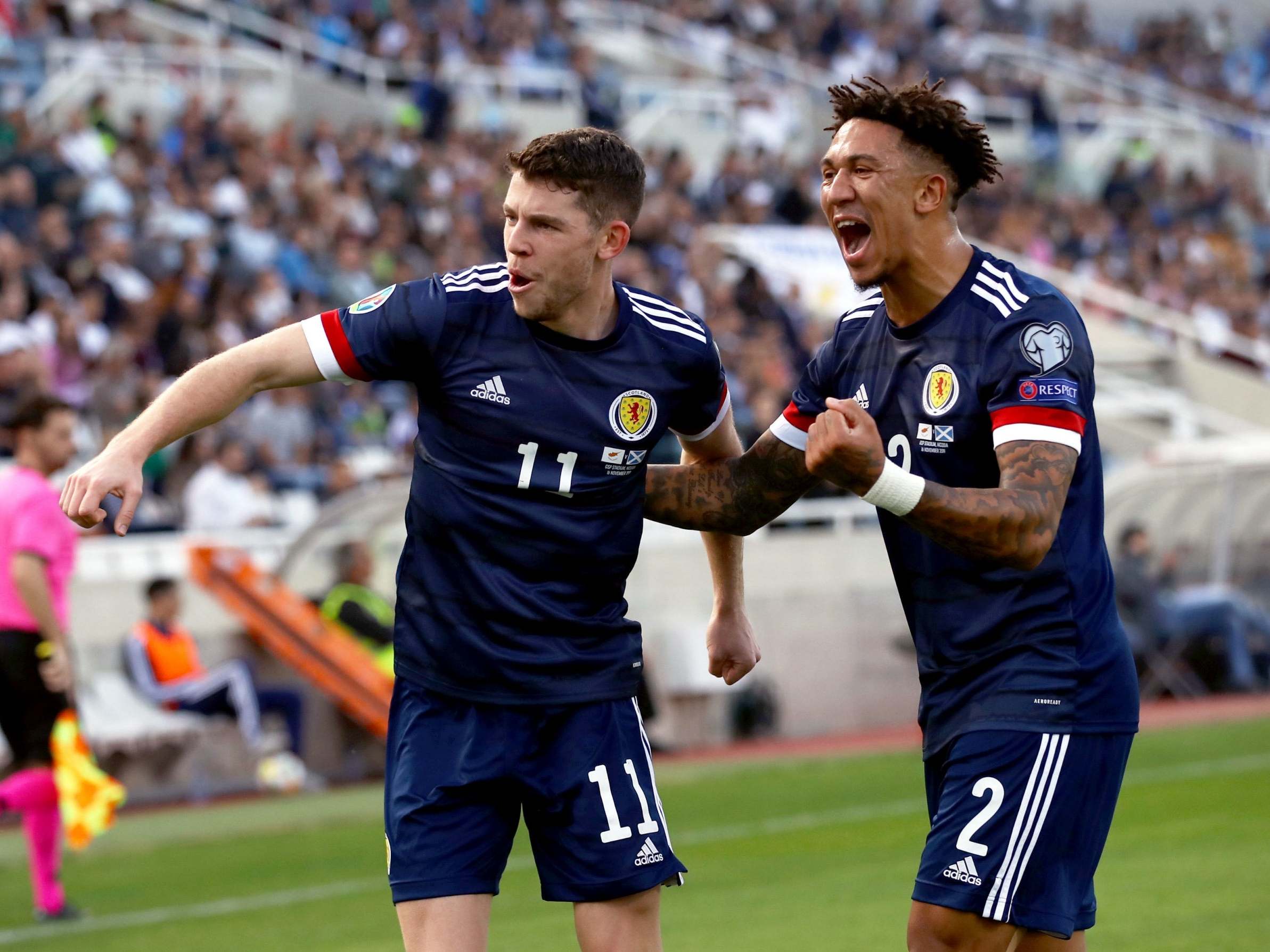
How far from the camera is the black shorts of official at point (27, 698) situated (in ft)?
28.8

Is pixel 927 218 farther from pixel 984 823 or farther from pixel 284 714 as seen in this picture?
pixel 284 714

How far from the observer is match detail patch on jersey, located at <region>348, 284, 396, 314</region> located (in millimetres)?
4422

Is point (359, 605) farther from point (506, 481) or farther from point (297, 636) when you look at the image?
point (506, 481)

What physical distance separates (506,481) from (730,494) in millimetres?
783

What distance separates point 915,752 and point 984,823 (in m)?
10.1

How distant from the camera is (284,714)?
44.5ft

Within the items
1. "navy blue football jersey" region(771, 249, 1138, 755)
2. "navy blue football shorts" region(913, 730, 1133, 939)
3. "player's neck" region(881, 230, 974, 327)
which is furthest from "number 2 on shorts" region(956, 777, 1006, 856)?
"player's neck" region(881, 230, 974, 327)

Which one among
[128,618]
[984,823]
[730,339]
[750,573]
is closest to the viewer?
[984,823]

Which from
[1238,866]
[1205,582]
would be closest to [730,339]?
[1205,582]

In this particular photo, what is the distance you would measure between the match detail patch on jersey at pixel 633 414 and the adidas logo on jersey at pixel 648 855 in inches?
37.6

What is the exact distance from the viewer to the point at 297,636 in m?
13.6

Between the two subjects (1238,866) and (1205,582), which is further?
(1205,582)

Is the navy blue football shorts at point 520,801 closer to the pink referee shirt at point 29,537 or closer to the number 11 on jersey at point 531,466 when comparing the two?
the number 11 on jersey at point 531,466

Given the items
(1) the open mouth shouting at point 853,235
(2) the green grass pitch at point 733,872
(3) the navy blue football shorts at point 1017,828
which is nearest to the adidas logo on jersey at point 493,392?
(1) the open mouth shouting at point 853,235
